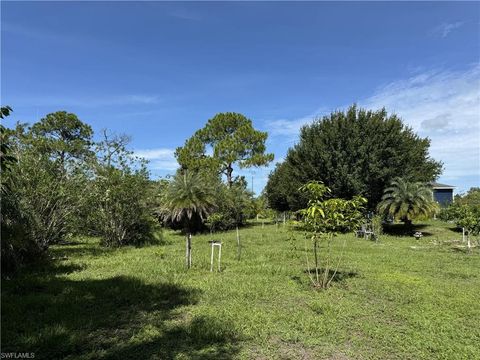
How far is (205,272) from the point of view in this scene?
30.6ft

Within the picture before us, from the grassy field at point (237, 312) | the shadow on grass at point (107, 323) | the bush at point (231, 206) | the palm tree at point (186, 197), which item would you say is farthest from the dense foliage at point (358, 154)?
the shadow on grass at point (107, 323)

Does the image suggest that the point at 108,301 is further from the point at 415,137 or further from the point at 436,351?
the point at 415,137

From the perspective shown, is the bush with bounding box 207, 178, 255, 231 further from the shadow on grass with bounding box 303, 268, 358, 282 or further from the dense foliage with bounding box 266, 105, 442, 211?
the shadow on grass with bounding box 303, 268, 358, 282

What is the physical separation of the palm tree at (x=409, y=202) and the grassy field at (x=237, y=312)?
35.6ft

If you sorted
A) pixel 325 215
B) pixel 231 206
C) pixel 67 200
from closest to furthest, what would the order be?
pixel 325 215 < pixel 67 200 < pixel 231 206

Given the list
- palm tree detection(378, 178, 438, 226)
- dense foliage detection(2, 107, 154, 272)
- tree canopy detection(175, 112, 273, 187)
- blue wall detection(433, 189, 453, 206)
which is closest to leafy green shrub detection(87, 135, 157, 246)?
dense foliage detection(2, 107, 154, 272)

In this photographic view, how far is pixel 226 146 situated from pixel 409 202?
1869cm

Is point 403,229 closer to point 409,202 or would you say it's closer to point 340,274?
point 409,202

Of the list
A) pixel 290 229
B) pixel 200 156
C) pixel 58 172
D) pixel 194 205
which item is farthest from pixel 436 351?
pixel 200 156

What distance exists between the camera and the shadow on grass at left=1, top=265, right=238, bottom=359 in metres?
4.43

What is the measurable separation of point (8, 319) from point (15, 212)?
417cm

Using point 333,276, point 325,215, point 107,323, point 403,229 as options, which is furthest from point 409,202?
point 107,323

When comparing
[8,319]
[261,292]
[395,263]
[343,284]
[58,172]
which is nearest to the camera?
[8,319]

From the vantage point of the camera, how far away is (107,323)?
5.37m
